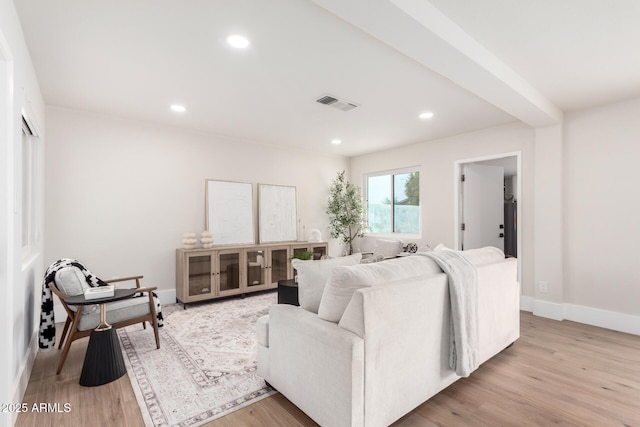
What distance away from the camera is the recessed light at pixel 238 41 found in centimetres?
222

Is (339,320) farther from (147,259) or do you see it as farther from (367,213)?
(367,213)

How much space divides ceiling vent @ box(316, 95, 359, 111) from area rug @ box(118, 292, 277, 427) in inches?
102

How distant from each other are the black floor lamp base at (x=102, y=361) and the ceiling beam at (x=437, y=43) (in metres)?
2.70

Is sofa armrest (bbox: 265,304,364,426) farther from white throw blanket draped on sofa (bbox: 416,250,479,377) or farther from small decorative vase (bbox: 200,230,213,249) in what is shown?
small decorative vase (bbox: 200,230,213,249)

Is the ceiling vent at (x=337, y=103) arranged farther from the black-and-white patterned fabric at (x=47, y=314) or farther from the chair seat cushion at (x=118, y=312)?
the black-and-white patterned fabric at (x=47, y=314)

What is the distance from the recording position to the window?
5582 mm

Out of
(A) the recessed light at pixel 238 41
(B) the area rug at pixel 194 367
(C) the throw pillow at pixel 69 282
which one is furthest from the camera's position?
(C) the throw pillow at pixel 69 282

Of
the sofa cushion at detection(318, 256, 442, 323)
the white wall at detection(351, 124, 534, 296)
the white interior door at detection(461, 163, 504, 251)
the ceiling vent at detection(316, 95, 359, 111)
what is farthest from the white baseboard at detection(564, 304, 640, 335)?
the ceiling vent at detection(316, 95, 359, 111)

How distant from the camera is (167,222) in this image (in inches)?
173

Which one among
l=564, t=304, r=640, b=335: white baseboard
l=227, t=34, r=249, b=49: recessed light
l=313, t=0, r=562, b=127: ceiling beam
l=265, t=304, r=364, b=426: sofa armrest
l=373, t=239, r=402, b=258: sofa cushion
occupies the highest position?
l=227, t=34, r=249, b=49: recessed light

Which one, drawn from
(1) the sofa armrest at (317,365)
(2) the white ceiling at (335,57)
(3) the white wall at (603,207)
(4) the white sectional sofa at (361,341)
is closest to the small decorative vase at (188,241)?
(2) the white ceiling at (335,57)

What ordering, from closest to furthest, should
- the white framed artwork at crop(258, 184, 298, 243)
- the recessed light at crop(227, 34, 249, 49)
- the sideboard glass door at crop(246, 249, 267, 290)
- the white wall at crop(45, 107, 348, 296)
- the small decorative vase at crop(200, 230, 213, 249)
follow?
1. the recessed light at crop(227, 34, 249, 49)
2. the white wall at crop(45, 107, 348, 296)
3. the small decorative vase at crop(200, 230, 213, 249)
4. the sideboard glass door at crop(246, 249, 267, 290)
5. the white framed artwork at crop(258, 184, 298, 243)

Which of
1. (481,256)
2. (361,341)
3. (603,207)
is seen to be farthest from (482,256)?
(603,207)

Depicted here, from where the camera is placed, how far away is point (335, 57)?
2502 mm
